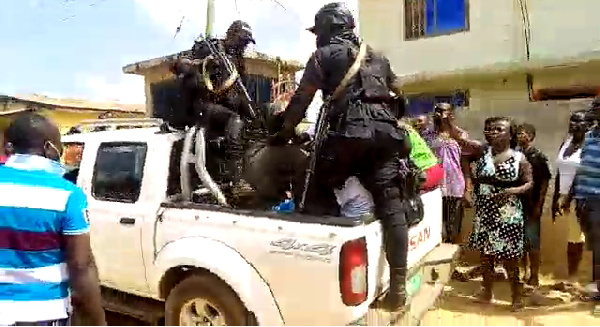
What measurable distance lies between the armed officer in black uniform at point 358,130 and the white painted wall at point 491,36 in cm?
764

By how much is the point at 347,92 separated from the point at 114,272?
6.92 ft

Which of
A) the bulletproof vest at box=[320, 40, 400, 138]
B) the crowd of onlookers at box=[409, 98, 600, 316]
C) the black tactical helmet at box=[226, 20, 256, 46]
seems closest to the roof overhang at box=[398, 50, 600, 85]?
the crowd of onlookers at box=[409, 98, 600, 316]

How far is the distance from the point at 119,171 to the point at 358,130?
1851 mm

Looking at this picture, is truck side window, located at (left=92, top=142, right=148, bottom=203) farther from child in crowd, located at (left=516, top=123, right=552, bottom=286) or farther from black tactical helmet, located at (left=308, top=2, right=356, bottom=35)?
child in crowd, located at (left=516, top=123, right=552, bottom=286)

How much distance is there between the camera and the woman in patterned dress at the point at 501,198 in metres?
4.68

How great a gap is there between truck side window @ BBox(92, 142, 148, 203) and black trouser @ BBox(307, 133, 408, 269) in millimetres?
1319

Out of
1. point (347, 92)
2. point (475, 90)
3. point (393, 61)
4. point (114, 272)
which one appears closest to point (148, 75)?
point (393, 61)

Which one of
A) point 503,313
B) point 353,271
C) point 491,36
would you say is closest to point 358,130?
point 353,271

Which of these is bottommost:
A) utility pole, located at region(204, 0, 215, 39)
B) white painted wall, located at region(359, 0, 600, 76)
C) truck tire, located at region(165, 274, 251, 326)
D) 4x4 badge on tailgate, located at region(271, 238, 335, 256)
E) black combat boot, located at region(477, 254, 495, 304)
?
black combat boot, located at region(477, 254, 495, 304)

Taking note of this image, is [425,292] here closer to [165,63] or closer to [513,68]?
[513,68]

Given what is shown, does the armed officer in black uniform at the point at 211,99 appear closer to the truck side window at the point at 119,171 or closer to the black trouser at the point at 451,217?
the truck side window at the point at 119,171

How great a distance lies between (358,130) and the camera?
10.5 ft

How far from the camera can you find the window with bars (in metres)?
11.1

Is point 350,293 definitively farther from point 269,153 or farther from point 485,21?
point 485,21
